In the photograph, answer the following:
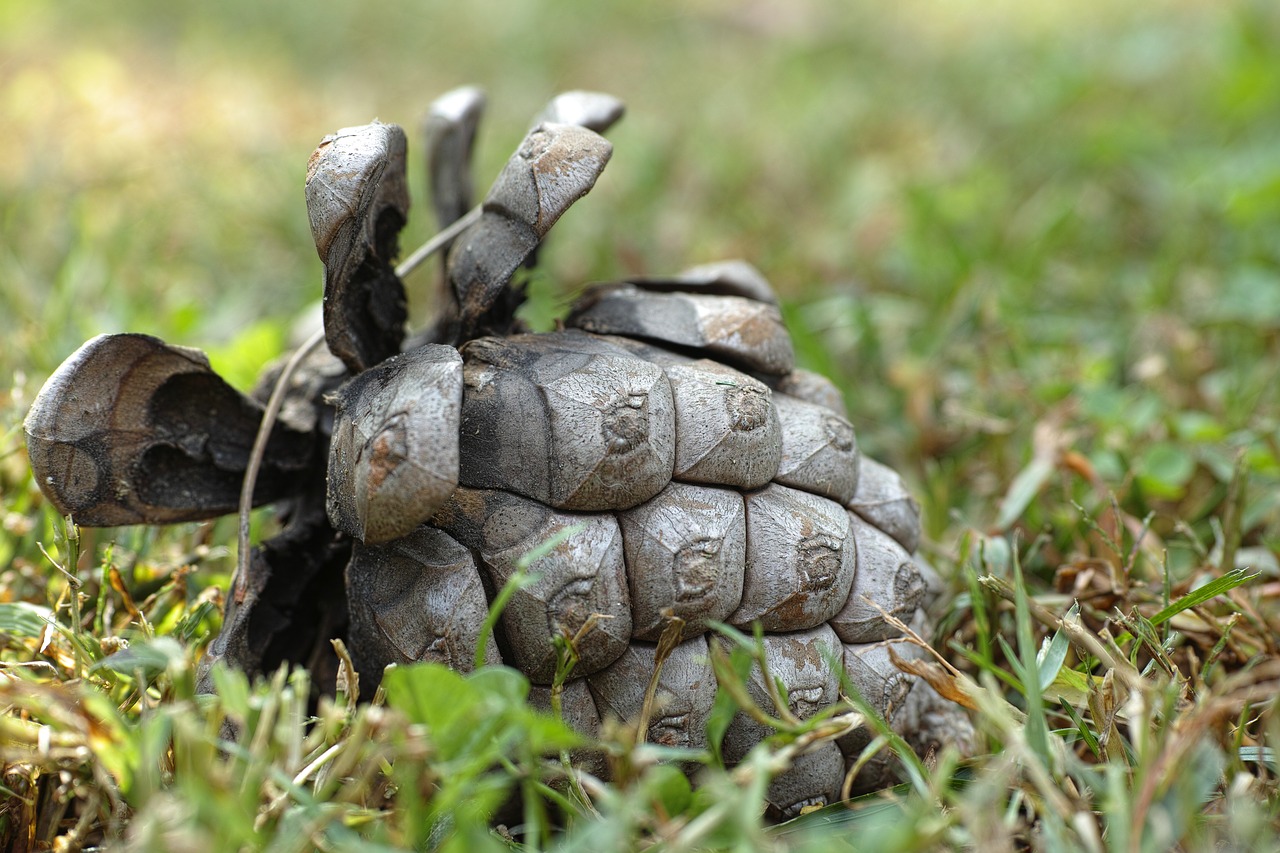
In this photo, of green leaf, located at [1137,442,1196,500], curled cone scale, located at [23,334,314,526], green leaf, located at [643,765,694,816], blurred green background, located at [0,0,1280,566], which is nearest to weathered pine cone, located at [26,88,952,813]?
curled cone scale, located at [23,334,314,526]

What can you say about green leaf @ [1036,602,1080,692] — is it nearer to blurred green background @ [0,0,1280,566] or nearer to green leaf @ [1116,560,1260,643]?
green leaf @ [1116,560,1260,643]

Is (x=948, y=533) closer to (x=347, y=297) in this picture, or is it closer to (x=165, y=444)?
(x=347, y=297)

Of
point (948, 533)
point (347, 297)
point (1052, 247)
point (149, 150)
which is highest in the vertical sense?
point (149, 150)

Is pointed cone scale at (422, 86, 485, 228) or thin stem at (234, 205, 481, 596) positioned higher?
pointed cone scale at (422, 86, 485, 228)

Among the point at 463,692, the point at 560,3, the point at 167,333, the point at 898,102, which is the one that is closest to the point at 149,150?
the point at 167,333

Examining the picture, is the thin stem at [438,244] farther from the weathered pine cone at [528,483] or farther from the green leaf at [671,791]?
the green leaf at [671,791]
